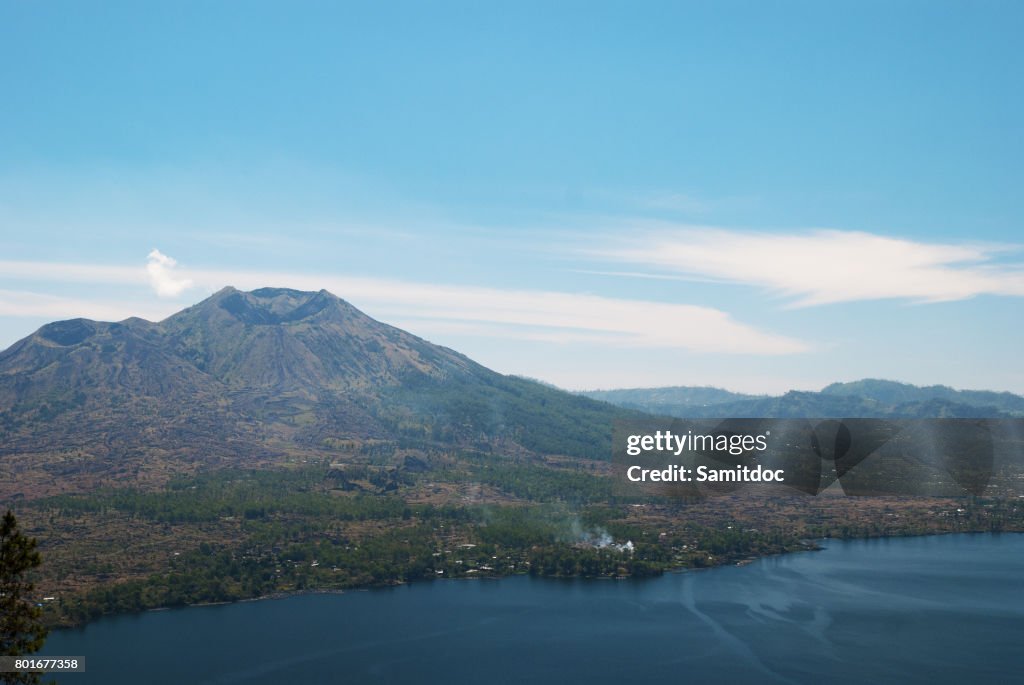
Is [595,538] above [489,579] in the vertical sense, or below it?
above

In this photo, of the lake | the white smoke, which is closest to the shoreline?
the lake

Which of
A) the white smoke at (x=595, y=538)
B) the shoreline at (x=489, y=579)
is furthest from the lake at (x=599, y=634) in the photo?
the white smoke at (x=595, y=538)

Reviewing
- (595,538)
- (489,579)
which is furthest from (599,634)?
(595,538)

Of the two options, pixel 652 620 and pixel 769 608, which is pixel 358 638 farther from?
pixel 769 608

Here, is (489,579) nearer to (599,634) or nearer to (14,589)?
(599,634)

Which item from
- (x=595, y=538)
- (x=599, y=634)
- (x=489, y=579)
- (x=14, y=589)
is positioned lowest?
(x=599, y=634)

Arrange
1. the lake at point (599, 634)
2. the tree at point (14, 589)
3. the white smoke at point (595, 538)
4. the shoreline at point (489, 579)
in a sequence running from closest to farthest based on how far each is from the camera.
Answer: the tree at point (14, 589), the lake at point (599, 634), the shoreline at point (489, 579), the white smoke at point (595, 538)

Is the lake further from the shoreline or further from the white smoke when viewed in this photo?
the white smoke

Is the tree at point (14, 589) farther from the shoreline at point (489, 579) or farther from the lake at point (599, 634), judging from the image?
the shoreline at point (489, 579)
